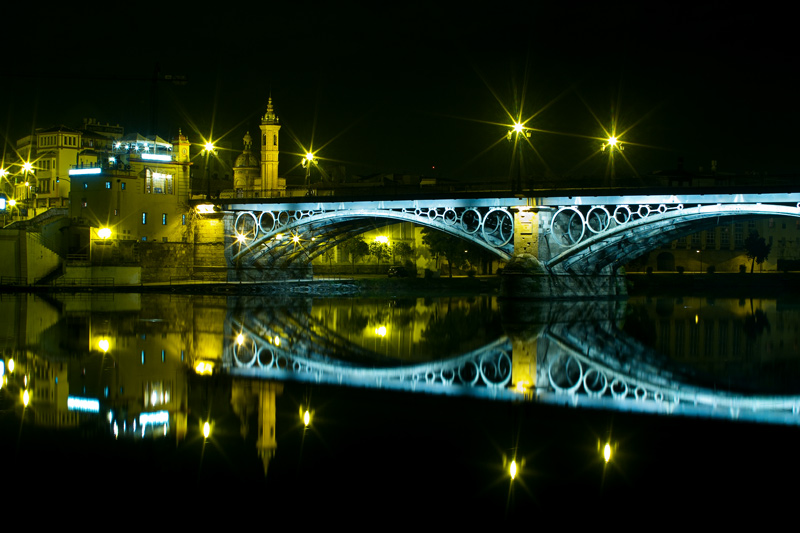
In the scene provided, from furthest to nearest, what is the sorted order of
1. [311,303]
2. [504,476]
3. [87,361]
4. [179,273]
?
[179,273]
[311,303]
[87,361]
[504,476]

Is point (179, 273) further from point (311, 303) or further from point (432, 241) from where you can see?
point (432, 241)

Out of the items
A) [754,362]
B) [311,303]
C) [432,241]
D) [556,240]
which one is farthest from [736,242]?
[754,362]

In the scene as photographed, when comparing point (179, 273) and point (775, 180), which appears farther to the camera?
point (179, 273)

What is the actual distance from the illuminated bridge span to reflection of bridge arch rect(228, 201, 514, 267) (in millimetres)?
70

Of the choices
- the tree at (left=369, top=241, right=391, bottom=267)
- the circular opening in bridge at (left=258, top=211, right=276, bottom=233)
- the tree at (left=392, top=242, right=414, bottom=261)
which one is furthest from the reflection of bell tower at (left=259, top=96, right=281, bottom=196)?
the tree at (left=392, top=242, right=414, bottom=261)

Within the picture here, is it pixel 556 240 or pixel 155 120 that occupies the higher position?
pixel 155 120

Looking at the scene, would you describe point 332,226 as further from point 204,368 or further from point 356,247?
point 204,368

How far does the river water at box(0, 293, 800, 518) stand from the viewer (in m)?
12.1

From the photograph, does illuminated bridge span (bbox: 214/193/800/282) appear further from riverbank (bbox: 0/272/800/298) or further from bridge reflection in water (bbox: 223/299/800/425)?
bridge reflection in water (bbox: 223/299/800/425)

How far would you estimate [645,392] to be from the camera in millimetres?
19812

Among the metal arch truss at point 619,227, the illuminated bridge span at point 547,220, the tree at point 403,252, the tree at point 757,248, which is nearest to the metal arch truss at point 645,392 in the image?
the metal arch truss at point 619,227

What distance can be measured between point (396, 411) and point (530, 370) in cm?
696

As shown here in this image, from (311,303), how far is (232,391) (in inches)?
1427

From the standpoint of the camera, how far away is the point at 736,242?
119750mm
